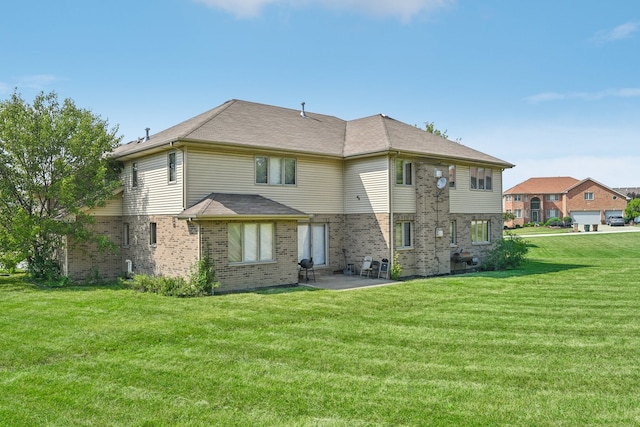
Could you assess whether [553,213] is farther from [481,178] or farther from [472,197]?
[472,197]

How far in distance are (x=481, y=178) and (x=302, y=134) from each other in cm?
939

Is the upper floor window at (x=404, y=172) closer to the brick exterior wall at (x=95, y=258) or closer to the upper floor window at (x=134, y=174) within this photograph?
the upper floor window at (x=134, y=174)

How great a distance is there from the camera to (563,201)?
67750mm

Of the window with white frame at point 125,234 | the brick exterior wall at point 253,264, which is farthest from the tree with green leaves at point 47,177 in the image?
the brick exterior wall at point 253,264

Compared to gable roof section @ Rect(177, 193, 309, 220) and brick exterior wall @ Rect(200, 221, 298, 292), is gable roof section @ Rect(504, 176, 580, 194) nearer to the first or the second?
brick exterior wall @ Rect(200, 221, 298, 292)

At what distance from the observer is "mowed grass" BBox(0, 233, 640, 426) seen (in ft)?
18.7

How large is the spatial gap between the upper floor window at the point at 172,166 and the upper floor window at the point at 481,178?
541 inches

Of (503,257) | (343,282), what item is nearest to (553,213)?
(503,257)

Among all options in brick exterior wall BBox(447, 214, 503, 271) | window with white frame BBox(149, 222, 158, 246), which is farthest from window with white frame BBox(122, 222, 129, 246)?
brick exterior wall BBox(447, 214, 503, 271)

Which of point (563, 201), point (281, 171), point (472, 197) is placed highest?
point (563, 201)

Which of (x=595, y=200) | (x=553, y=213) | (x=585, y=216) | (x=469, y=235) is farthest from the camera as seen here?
(x=553, y=213)

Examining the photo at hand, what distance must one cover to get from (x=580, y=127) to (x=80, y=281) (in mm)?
25534

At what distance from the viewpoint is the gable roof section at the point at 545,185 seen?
68.9 m

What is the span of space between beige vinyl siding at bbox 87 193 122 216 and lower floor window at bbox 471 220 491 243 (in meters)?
16.2
